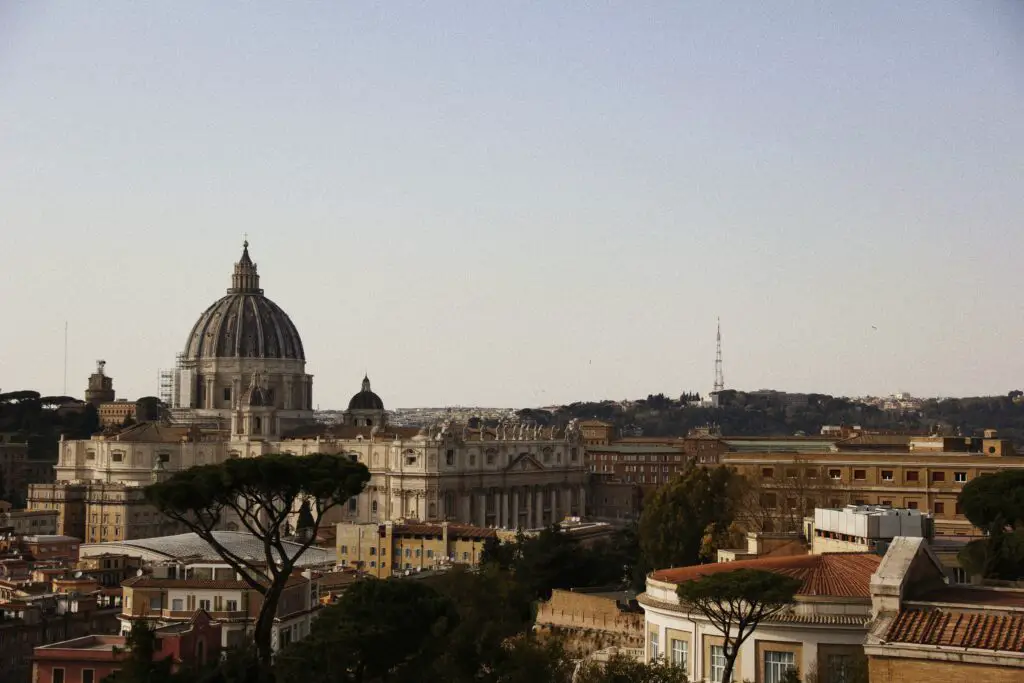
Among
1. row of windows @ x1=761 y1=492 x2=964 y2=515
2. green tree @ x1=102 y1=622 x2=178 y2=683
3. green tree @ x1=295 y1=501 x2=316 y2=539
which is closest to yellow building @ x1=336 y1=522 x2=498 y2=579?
row of windows @ x1=761 y1=492 x2=964 y2=515

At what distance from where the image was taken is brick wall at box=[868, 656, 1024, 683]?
12.9m

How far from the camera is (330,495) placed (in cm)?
2442

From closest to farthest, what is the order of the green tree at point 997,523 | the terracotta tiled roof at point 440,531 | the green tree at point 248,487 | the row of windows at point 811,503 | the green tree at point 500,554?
1. the green tree at point 248,487
2. the green tree at point 997,523
3. the row of windows at point 811,503
4. the green tree at point 500,554
5. the terracotta tiled roof at point 440,531

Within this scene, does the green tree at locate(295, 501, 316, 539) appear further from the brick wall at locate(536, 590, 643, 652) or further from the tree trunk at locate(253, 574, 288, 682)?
Answer: the brick wall at locate(536, 590, 643, 652)

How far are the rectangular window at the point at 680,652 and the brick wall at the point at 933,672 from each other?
6914 mm

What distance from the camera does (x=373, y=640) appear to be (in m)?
23.2

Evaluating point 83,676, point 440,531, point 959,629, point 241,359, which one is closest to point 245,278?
point 241,359

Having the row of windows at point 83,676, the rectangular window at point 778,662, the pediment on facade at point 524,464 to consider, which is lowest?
the row of windows at point 83,676

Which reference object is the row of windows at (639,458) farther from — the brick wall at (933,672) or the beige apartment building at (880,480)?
the brick wall at (933,672)

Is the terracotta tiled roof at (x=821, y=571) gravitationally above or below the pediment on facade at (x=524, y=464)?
below

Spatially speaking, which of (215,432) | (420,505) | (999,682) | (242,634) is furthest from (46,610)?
(215,432)

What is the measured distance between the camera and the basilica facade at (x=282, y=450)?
8356 cm

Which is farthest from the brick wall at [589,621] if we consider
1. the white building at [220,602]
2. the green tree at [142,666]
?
the green tree at [142,666]

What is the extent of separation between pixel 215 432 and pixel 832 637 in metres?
82.2
